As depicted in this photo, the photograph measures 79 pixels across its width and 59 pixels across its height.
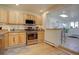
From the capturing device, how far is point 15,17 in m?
2.32

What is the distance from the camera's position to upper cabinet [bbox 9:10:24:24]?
7.49ft

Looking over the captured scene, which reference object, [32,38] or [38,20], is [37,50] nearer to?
[32,38]

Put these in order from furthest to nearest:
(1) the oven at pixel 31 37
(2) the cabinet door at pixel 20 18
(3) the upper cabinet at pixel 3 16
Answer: (1) the oven at pixel 31 37
(2) the cabinet door at pixel 20 18
(3) the upper cabinet at pixel 3 16

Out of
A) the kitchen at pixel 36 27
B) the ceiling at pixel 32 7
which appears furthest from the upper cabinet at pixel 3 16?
the ceiling at pixel 32 7

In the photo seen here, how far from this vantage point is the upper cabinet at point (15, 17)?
2283mm

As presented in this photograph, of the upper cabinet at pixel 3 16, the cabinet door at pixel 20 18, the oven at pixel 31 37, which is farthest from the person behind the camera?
the oven at pixel 31 37

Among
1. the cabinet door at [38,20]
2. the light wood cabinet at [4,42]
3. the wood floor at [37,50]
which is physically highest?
the cabinet door at [38,20]

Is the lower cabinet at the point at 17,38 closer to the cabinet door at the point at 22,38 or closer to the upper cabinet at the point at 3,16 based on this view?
the cabinet door at the point at 22,38

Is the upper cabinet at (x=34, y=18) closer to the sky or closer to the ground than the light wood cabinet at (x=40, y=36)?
closer to the sky

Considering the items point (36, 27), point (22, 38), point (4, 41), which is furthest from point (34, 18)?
point (4, 41)

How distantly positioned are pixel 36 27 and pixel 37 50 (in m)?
0.50

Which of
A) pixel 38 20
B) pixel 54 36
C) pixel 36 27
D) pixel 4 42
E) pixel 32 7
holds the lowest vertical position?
pixel 4 42

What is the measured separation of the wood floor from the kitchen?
2cm
